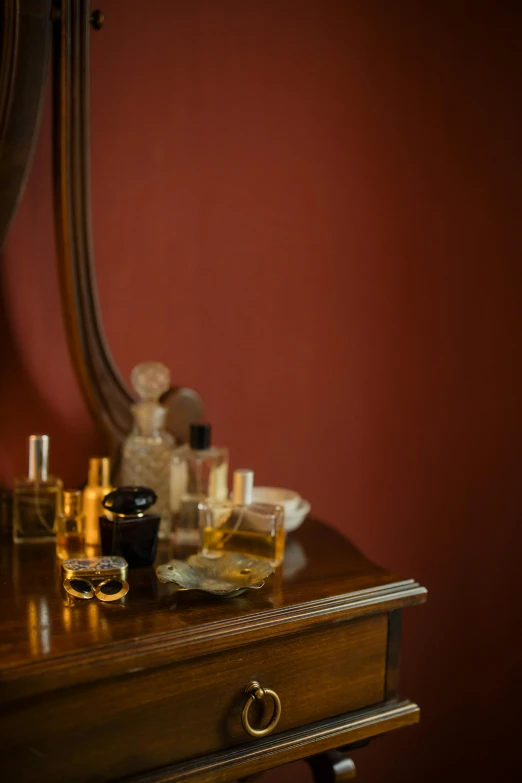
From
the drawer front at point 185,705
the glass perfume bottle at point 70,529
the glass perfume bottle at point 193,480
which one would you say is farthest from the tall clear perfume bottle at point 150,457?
the drawer front at point 185,705

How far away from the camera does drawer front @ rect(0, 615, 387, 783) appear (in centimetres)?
60

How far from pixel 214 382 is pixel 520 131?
77 centimetres

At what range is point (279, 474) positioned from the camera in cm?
127

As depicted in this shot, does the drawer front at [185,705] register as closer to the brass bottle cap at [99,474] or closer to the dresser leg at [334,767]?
the dresser leg at [334,767]

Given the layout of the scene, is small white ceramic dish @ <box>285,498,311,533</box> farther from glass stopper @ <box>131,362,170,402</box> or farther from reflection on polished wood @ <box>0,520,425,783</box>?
glass stopper @ <box>131,362,170,402</box>

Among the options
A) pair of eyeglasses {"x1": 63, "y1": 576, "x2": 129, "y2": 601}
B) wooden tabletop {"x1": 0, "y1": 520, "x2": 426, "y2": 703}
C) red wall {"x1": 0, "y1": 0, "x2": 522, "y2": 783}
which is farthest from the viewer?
red wall {"x1": 0, "y1": 0, "x2": 522, "y2": 783}

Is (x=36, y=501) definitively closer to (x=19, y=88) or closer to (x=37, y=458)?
(x=37, y=458)

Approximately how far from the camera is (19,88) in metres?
0.91

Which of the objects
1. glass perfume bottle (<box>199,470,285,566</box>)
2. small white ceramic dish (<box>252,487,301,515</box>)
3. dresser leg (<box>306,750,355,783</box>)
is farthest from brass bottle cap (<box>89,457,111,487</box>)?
dresser leg (<box>306,750,355,783</box>)

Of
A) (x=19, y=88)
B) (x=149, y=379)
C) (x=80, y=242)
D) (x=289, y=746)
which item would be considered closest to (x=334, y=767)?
(x=289, y=746)

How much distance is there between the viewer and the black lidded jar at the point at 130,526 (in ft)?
2.57

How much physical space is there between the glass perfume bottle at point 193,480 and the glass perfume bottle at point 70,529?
5.0 inches

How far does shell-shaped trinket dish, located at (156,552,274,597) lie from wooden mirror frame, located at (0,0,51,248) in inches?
17.7

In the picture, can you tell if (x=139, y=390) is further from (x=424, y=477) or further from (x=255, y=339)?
(x=424, y=477)
